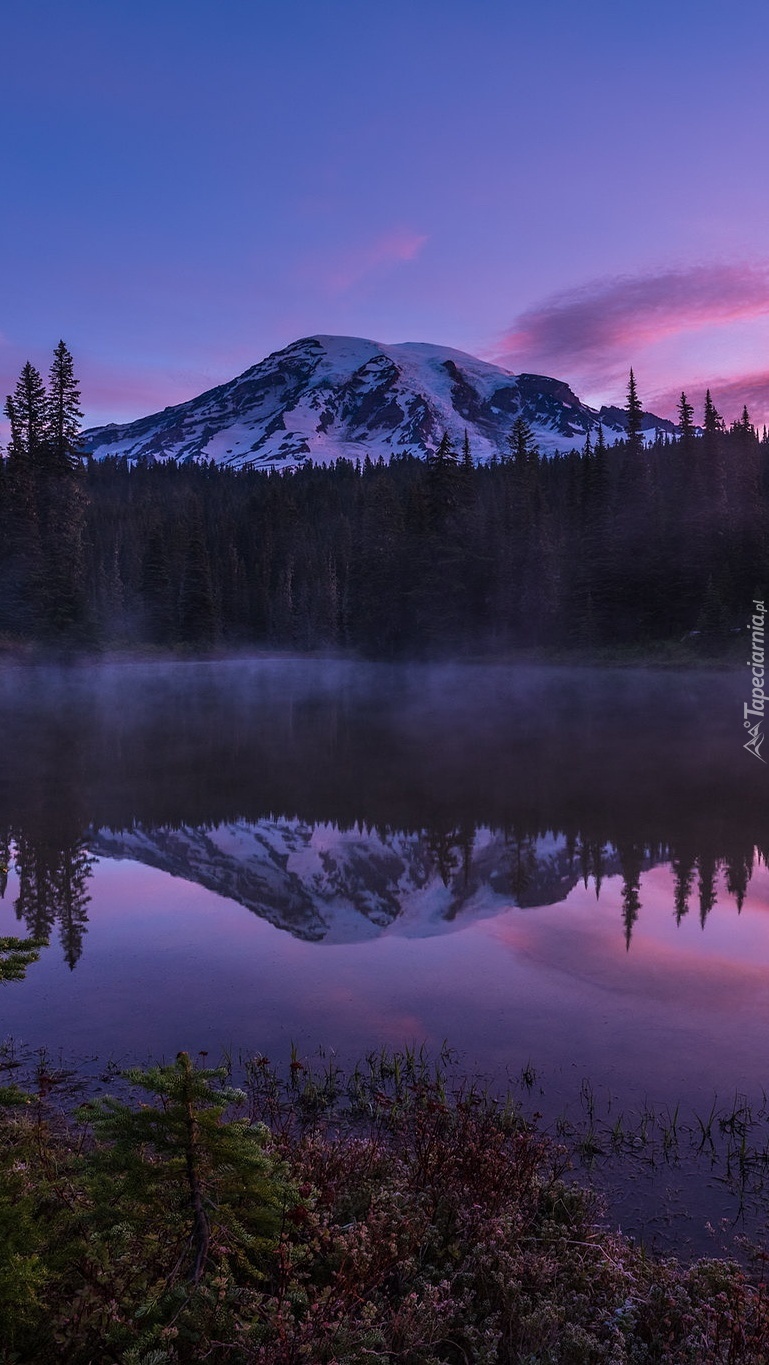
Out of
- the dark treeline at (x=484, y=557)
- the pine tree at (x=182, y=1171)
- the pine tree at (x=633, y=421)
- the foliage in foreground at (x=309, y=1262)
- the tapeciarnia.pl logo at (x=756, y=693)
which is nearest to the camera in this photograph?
the foliage in foreground at (x=309, y=1262)

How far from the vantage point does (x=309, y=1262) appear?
4.47 m

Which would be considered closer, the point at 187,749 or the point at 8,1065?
the point at 8,1065

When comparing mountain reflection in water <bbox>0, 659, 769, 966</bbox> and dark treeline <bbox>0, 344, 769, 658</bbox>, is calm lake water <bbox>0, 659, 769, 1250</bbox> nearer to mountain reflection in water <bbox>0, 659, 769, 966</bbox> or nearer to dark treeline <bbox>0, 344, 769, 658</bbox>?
mountain reflection in water <bbox>0, 659, 769, 966</bbox>

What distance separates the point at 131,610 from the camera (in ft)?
337

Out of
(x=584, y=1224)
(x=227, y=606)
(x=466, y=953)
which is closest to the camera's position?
(x=584, y=1224)

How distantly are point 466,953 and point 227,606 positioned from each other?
116m

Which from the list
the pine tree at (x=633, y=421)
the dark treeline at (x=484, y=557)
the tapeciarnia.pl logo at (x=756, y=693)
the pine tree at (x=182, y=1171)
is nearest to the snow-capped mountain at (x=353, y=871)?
the pine tree at (x=182, y=1171)

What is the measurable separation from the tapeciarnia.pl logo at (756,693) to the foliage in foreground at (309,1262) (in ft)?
77.9

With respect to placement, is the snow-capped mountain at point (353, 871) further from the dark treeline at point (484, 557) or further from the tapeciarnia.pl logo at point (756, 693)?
the dark treeline at point (484, 557)

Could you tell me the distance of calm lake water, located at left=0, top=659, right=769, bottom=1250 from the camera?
8.52m

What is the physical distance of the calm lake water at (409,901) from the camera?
852cm

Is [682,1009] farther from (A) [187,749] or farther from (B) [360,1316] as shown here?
(A) [187,749]

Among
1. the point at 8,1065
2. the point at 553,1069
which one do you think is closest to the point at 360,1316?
the point at 553,1069

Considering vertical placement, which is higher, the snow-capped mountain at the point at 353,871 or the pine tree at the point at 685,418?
the pine tree at the point at 685,418
